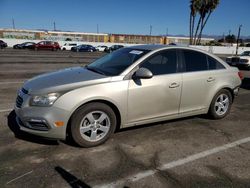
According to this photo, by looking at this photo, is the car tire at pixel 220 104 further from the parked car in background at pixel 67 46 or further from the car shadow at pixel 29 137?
the parked car in background at pixel 67 46

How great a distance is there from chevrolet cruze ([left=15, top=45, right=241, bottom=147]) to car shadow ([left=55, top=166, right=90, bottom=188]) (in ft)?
2.12

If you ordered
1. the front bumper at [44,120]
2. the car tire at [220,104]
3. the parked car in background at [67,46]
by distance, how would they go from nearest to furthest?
the front bumper at [44,120], the car tire at [220,104], the parked car in background at [67,46]

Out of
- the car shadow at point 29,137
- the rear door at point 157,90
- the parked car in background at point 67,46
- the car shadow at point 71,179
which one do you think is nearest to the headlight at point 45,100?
the car shadow at point 29,137

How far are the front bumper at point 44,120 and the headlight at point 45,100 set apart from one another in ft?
0.20

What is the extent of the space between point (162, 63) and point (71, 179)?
2640mm

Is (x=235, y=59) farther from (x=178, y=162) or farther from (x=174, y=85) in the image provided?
(x=178, y=162)

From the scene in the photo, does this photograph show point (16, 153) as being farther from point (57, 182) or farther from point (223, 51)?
point (223, 51)

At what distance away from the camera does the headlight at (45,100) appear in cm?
375

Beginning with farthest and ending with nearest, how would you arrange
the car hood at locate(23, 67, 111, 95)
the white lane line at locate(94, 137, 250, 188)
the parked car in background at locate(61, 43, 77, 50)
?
the parked car in background at locate(61, 43, 77, 50)
the car hood at locate(23, 67, 111, 95)
the white lane line at locate(94, 137, 250, 188)

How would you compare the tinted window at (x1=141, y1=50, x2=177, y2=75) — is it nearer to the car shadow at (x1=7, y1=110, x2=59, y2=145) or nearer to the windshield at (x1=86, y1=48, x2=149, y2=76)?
the windshield at (x1=86, y1=48, x2=149, y2=76)

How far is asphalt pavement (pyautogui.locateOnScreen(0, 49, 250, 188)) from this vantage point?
3168 millimetres

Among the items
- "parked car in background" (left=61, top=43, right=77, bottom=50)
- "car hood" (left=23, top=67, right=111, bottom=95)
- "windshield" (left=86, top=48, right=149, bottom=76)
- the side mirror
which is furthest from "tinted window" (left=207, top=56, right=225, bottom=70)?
"parked car in background" (left=61, top=43, right=77, bottom=50)

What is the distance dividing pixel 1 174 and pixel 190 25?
5358 cm

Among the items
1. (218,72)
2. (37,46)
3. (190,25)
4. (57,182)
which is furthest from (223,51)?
(57,182)
